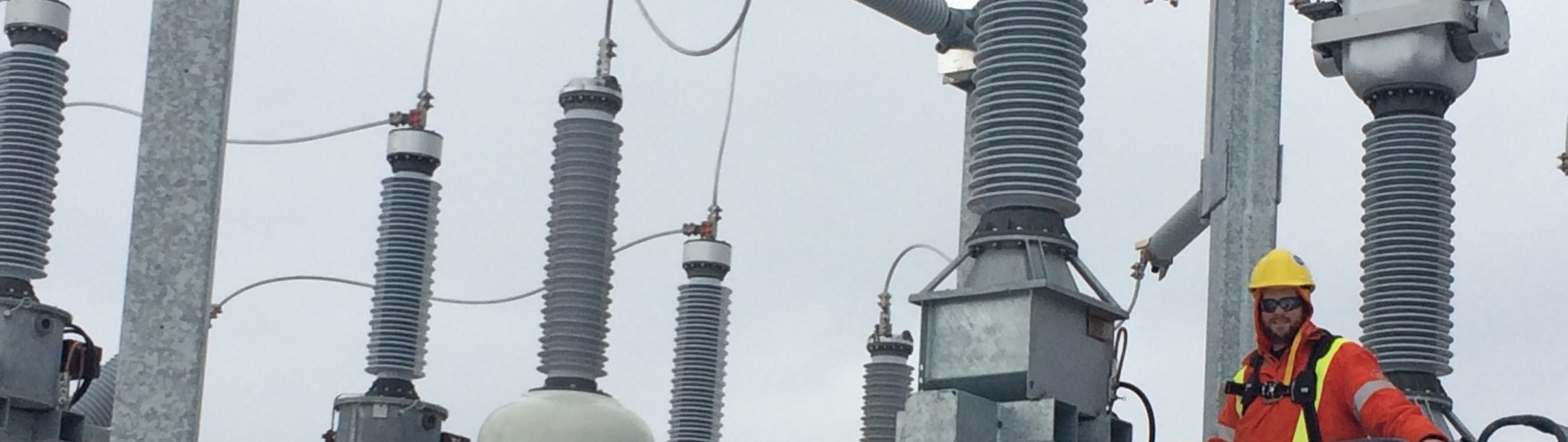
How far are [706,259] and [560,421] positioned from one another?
7.48m

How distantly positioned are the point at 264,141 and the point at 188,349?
1241 centimetres

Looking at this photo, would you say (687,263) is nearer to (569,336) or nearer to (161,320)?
(569,336)

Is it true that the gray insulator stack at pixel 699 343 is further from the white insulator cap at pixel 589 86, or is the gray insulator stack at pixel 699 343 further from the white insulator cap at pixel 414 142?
the white insulator cap at pixel 589 86

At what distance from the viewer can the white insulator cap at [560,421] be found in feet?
44.5

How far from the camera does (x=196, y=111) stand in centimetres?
699

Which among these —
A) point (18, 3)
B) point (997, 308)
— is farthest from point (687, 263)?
point (997, 308)

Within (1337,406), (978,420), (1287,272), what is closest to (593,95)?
(978,420)

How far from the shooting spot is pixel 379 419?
1795 cm

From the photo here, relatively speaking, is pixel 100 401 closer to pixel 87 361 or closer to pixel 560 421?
pixel 87 361

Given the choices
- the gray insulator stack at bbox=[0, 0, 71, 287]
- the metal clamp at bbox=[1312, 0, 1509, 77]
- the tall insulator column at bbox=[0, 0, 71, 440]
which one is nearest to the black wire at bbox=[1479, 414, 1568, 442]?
the metal clamp at bbox=[1312, 0, 1509, 77]

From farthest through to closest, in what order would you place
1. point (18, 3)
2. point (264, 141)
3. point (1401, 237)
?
point (264, 141) < point (18, 3) < point (1401, 237)

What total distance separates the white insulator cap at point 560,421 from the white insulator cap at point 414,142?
4.96m

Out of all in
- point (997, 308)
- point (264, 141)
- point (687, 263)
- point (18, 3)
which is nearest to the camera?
point (997, 308)

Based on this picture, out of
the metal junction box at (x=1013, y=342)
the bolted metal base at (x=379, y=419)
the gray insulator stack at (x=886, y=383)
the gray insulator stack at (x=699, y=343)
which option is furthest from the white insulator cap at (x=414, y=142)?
the metal junction box at (x=1013, y=342)
